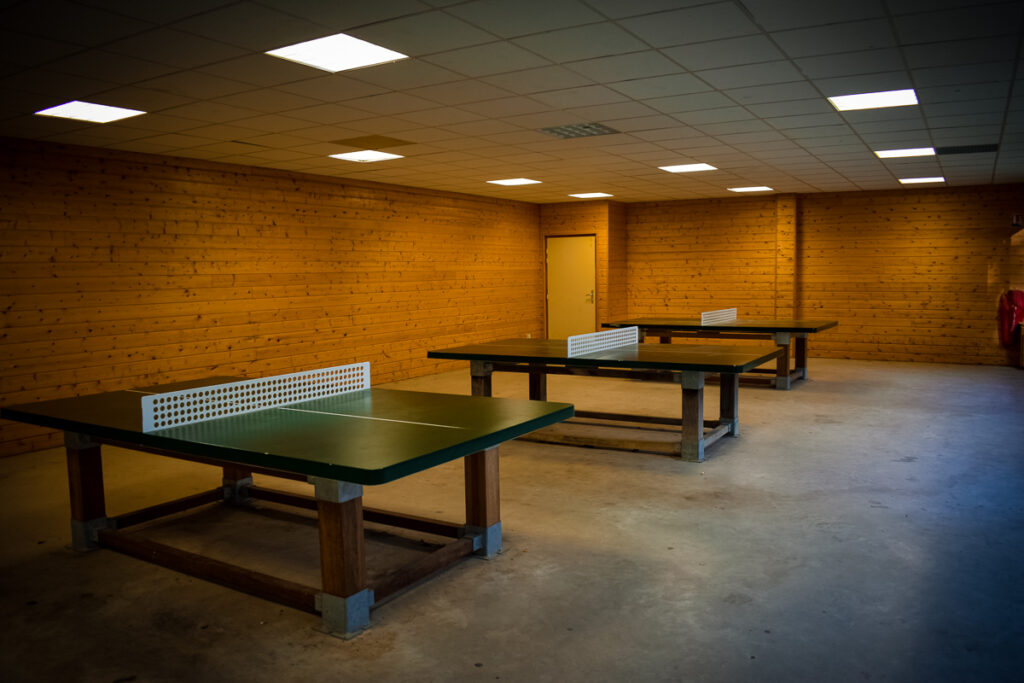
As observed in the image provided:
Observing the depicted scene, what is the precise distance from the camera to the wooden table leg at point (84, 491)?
13.2 feet

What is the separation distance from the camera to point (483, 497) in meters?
3.79

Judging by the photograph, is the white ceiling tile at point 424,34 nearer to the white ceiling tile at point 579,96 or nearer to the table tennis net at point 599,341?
the white ceiling tile at point 579,96

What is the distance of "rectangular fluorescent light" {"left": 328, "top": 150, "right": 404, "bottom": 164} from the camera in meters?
7.71

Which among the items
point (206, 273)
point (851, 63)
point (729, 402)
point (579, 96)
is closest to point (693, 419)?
point (729, 402)

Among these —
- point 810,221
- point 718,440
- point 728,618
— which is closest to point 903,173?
point 810,221

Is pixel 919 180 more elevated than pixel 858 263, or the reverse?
pixel 919 180

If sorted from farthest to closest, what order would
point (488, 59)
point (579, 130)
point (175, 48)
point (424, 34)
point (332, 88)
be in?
point (579, 130), point (332, 88), point (488, 59), point (175, 48), point (424, 34)

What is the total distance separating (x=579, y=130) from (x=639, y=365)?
7.70ft

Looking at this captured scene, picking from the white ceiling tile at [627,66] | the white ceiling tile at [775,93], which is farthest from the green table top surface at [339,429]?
the white ceiling tile at [775,93]

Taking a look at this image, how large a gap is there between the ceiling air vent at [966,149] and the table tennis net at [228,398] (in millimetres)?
6808

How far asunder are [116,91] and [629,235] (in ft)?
34.5

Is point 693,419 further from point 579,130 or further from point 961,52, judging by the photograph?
point 961,52

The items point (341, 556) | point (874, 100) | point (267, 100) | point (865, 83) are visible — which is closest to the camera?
point (341, 556)

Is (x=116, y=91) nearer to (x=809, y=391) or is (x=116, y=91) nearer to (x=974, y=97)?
(x=974, y=97)
